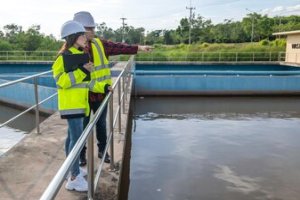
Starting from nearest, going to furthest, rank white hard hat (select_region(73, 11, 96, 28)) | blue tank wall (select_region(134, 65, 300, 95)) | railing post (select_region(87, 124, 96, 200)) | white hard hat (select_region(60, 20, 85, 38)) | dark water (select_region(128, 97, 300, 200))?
railing post (select_region(87, 124, 96, 200)) → white hard hat (select_region(60, 20, 85, 38)) → white hard hat (select_region(73, 11, 96, 28)) → dark water (select_region(128, 97, 300, 200)) → blue tank wall (select_region(134, 65, 300, 95))

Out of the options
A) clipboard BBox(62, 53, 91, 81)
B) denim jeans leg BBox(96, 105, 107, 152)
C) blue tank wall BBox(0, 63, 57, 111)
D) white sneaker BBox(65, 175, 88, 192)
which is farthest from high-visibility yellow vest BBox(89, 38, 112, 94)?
blue tank wall BBox(0, 63, 57, 111)

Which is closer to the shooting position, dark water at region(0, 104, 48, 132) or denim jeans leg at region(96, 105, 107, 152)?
denim jeans leg at region(96, 105, 107, 152)

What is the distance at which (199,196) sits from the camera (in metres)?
4.05

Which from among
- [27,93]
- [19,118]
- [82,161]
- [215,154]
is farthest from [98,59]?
[27,93]

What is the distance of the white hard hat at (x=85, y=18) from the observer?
2.89 meters

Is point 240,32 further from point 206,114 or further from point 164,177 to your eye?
point 164,177

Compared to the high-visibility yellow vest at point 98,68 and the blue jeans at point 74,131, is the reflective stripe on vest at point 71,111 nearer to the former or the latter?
the blue jeans at point 74,131

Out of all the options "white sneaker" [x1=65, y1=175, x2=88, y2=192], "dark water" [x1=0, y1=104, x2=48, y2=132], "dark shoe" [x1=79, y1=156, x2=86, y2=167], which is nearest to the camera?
"white sneaker" [x1=65, y1=175, x2=88, y2=192]

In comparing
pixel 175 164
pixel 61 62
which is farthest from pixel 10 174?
pixel 175 164

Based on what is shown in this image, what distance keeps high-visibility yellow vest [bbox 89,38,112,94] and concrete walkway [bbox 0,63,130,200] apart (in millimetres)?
813

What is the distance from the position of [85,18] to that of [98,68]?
0.45 meters

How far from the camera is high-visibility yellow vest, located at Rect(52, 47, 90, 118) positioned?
2.45 meters

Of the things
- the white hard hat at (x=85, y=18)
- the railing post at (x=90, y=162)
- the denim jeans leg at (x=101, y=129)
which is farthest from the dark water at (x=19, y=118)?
the railing post at (x=90, y=162)

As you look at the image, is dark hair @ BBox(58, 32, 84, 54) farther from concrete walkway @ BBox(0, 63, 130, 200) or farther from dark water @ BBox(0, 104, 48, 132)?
dark water @ BBox(0, 104, 48, 132)
